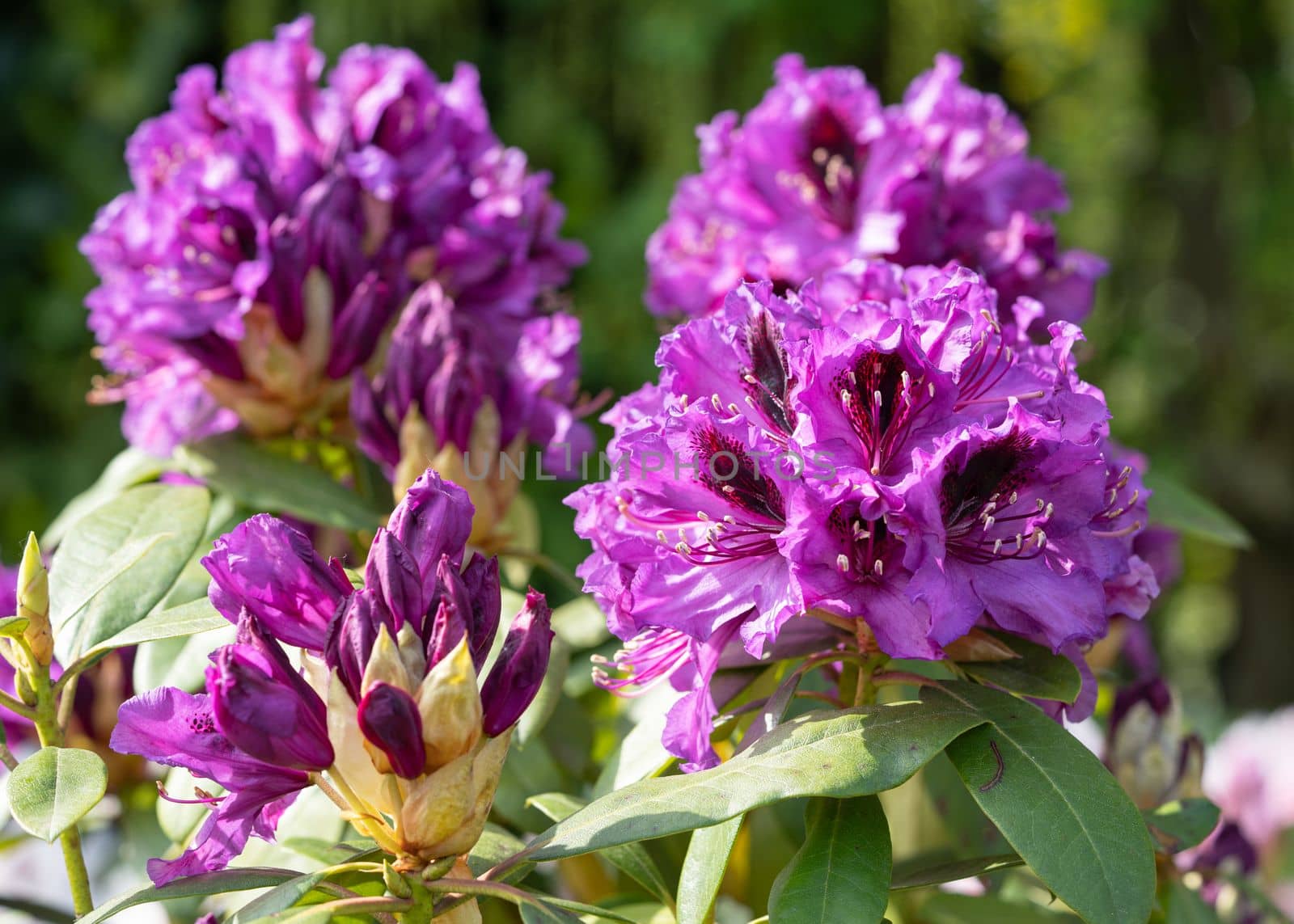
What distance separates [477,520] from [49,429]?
3.09 metres

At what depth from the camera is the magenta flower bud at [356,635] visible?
1.91 ft

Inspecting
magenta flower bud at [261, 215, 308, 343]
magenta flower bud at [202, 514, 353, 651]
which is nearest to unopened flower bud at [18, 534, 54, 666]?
magenta flower bud at [202, 514, 353, 651]

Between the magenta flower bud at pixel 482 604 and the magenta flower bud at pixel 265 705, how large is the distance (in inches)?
3.1

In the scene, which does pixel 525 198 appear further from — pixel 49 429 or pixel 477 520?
pixel 49 429

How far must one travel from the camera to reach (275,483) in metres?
0.95

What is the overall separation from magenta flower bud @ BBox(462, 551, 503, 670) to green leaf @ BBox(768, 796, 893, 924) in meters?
0.18

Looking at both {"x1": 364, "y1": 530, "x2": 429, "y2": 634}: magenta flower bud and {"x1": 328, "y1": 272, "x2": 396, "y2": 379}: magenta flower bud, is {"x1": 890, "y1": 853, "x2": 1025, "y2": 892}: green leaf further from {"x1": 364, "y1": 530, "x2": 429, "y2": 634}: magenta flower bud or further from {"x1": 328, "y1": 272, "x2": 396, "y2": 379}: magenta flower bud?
{"x1": 328, "y1": 272, "x2": 396, "y2": 379}: magenta flower bud

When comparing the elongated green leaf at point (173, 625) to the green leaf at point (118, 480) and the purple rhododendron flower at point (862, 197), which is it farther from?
the purple rhododendron flower at point (862, 197)

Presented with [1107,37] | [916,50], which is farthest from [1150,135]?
[916,50]

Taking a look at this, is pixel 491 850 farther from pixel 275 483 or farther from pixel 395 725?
pixel 275 483

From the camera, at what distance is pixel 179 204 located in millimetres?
983

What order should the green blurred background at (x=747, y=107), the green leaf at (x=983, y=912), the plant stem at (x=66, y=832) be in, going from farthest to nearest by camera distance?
1. the green blurred background at (x=747, y=107)
2. the green leaf at (x=983, y=912)
3. the plant stem at (x=66, y=832)

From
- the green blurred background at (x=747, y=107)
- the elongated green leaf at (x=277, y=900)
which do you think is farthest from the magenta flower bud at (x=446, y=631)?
the green blurred background at (x=747, y=107)

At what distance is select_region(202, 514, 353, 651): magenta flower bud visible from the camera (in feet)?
2.01
